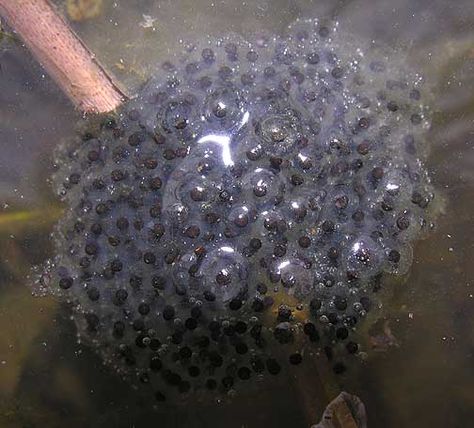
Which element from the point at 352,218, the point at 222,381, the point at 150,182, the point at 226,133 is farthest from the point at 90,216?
the point at 352,218

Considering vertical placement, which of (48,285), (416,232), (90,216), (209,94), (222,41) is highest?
(222,41)

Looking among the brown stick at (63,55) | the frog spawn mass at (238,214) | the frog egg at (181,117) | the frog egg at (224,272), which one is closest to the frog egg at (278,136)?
the frog spawn mass at (238,214)

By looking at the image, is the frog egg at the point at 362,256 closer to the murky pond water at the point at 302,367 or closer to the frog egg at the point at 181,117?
the murky pond water at the point at 302,367

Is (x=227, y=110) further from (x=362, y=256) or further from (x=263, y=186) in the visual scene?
(x=362, y=256)

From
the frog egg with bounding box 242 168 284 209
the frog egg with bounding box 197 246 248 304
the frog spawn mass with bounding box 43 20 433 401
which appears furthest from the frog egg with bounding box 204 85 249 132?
the frog egg with bounding box 197 246 248 304

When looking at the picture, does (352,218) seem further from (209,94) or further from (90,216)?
Result: (90,216)

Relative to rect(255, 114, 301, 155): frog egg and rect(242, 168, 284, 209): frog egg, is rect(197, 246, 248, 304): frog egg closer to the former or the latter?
rect(242, 168, 284, 209): frog egg
